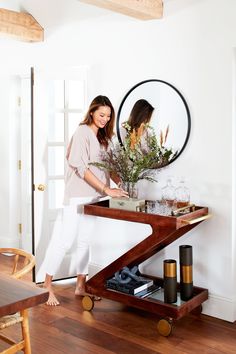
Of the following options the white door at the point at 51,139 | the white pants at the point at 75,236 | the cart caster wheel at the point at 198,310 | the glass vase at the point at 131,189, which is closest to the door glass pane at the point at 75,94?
the white door at the point at 51,139

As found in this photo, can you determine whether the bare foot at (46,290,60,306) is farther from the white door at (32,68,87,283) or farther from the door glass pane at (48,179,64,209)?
the door glass pane at (48,179,64,209)

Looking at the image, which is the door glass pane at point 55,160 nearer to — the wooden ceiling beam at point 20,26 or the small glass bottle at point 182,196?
the wooden ceiling beam at point 20,26

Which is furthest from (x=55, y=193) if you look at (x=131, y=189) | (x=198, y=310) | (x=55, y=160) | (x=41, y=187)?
(x=198, y=310)

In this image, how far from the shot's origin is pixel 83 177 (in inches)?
146

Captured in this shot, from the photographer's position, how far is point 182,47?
3389 millimetres

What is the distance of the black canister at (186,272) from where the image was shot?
125 inches

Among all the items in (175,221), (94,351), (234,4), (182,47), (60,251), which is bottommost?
(94,351)

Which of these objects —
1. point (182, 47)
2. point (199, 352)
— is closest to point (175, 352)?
point (199, 352)

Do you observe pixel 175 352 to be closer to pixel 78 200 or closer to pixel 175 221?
pixel 175 221

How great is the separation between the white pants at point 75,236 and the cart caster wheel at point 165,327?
1.07 m

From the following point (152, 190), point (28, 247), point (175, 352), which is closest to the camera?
point (175, 352)

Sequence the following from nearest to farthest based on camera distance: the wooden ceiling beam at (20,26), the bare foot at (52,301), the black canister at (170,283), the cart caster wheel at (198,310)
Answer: the black canister at (170,283) → the cart caster wheel at (198,310) → the bare foot at (52,301) → the wooden ceiling beam at (20,26)

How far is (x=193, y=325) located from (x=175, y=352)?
1.46 feet

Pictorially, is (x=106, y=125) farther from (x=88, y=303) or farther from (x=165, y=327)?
(x=165, y=327)
